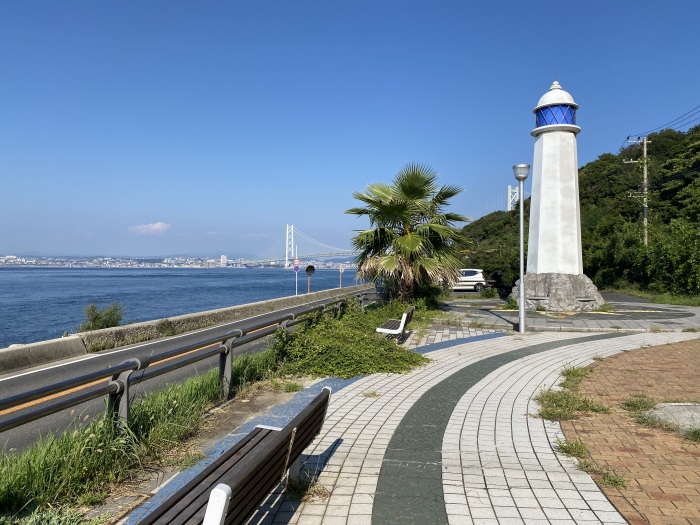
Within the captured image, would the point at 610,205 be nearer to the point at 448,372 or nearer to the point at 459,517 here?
the point at 448,372

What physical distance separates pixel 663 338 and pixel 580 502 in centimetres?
987

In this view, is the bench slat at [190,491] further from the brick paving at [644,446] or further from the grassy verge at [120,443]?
the brick paving at [644,446]

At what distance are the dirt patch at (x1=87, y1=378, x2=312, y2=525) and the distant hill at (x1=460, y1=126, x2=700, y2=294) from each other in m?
10.2

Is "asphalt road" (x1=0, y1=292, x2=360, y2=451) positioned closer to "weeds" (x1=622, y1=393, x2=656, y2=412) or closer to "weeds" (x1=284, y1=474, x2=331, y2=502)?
"weeds" (x1=284, y1=474, x2=331, y2=502)

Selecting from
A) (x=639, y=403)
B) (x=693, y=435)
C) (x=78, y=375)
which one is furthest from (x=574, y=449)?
(x=78, y=375)

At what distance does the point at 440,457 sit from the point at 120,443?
2.70m

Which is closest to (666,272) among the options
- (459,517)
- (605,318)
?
(605,318)

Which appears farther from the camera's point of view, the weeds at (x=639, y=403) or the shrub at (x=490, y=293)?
the shrub at (x=490, y=293)

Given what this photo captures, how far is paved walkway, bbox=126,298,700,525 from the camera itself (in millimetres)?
3295

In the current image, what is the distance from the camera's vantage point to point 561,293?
15.9m

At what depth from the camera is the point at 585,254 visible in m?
29.5

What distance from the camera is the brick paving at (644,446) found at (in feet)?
11.1

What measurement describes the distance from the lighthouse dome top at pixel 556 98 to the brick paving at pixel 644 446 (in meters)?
10.2

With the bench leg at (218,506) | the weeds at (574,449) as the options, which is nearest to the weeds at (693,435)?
the weeds at (574,449)
